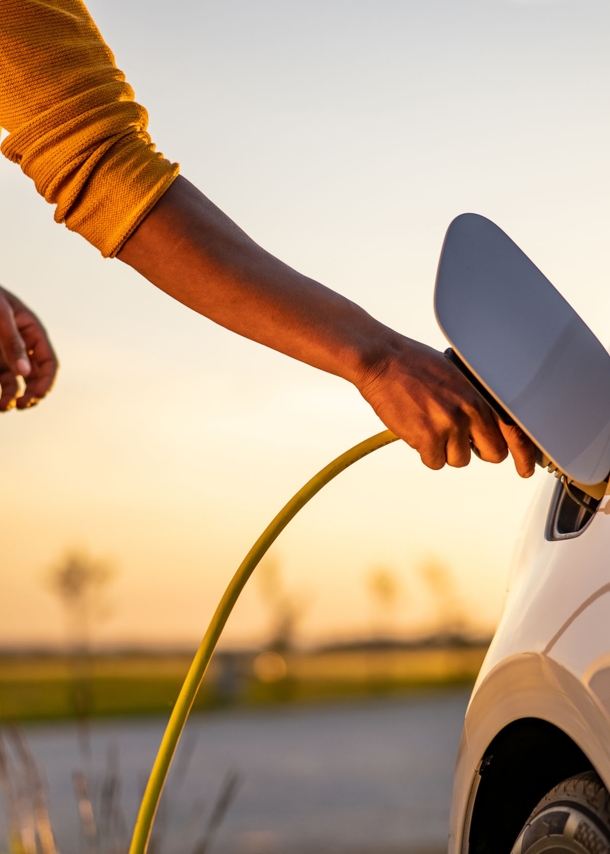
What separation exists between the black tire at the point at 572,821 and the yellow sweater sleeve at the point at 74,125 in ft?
3.39

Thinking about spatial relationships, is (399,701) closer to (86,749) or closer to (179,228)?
(86,749)

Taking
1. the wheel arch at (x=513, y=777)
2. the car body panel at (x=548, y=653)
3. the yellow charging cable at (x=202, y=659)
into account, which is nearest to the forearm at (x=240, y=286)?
the yellow charging cable at (x=202, y=659)

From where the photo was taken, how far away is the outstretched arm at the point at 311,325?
4.42ft

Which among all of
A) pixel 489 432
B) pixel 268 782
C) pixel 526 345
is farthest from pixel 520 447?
pixel 268 782

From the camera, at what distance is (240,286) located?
1508 mm

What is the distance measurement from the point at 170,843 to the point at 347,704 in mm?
18552

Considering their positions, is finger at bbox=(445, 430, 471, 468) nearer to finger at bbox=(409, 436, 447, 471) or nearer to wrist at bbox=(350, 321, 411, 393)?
finger at bbox=(409, 436, 447, 471)

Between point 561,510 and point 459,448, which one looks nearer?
point 459,448

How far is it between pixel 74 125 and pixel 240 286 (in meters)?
0.34

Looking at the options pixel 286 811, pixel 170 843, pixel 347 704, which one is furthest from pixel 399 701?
pixel 170 843

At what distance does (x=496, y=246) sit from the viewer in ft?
4.24

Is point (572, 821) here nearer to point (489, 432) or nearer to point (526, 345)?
point (489, 432)

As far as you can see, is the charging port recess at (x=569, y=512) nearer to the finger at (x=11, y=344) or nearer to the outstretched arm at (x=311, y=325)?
the outstretched arm at (x=311, y=325)

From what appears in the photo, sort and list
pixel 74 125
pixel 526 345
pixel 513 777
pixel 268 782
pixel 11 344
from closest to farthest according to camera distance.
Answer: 1. pixel 526 345
2. pixel 74 125
3. pixel 513 777
4. pixel 11 344
5. pixel 268 782
